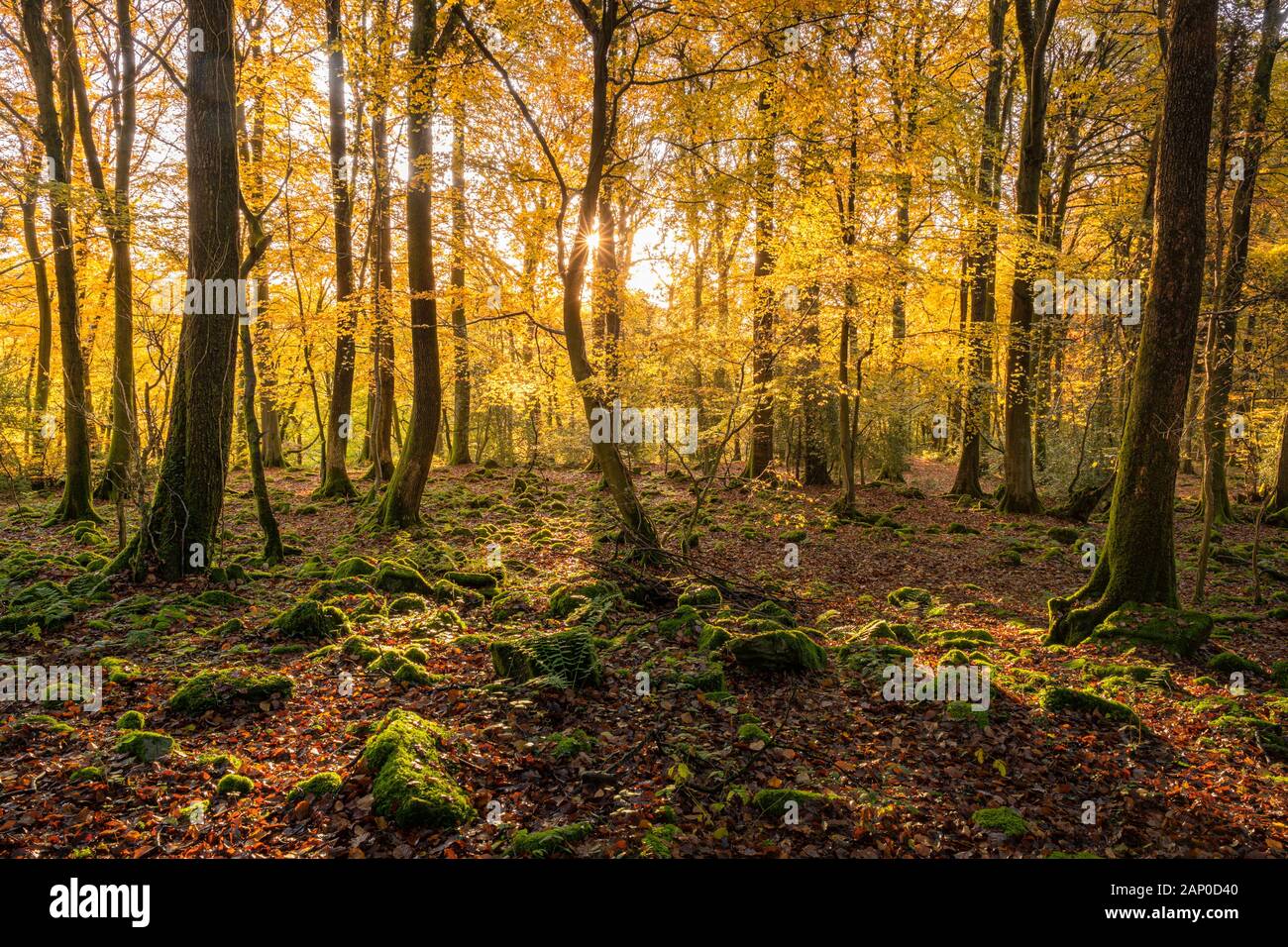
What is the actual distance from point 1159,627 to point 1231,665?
58 centimetres

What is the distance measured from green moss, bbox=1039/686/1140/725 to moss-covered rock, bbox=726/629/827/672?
186cm

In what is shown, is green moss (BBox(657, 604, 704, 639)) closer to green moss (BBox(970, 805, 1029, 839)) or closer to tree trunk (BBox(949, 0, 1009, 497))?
green moss (BBox(970, 805, 1029, 839))

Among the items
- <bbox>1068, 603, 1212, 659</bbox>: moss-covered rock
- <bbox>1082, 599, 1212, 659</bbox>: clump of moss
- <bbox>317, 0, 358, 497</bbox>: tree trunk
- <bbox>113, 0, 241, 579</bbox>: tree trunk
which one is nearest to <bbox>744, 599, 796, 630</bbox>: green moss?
<bbox>1082, 599, 1212, 659</bbox>: clump of moss

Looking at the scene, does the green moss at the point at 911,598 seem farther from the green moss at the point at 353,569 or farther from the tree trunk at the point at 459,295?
the tree trunk at the point at 459,295

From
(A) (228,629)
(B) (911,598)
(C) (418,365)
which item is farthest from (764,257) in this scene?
(A) (228,629)

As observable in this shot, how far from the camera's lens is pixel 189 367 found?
7234mm

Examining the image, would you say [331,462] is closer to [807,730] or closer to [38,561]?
[38,561]

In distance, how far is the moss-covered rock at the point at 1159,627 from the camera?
609 cm

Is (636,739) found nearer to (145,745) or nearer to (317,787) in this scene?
(317,787)

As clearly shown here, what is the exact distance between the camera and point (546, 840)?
3.35m

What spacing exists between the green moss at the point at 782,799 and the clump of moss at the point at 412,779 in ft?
5.74

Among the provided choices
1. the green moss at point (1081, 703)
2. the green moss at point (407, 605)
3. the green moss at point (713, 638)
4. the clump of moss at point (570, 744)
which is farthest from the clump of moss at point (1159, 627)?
the green moss at point (407, 605)

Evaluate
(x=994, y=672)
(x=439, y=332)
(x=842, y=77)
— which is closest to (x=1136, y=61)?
(x=842, y=77)

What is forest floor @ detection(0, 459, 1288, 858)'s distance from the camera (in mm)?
3541
